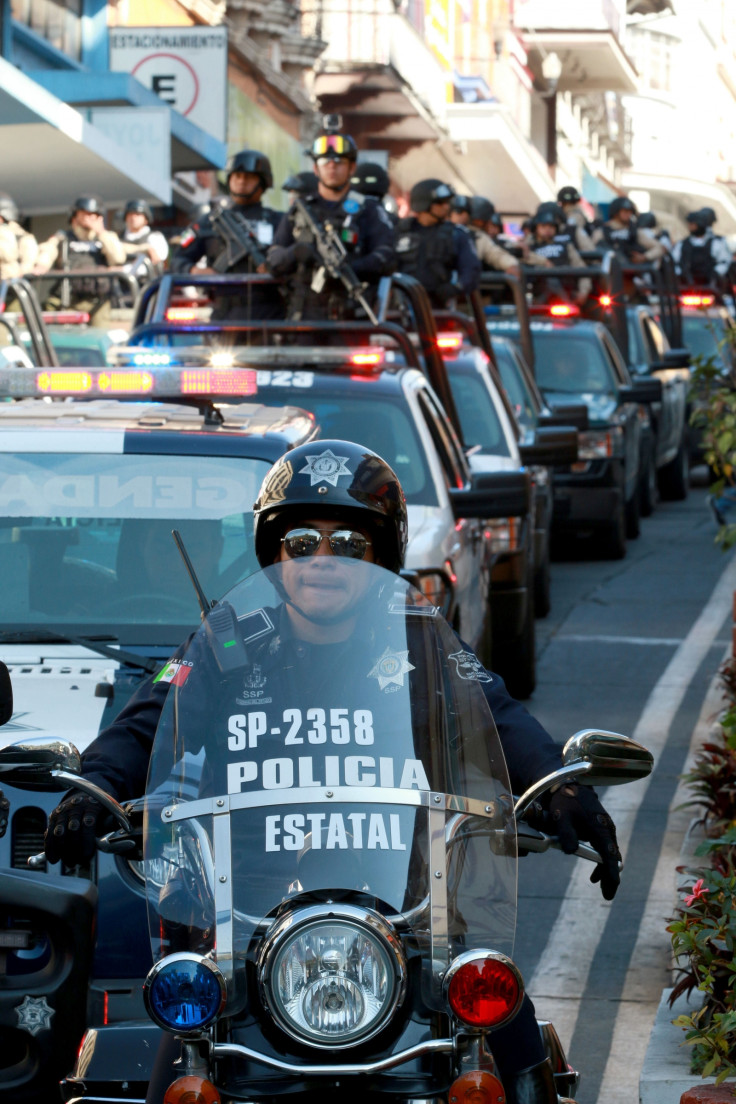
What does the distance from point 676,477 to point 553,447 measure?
34.0ft

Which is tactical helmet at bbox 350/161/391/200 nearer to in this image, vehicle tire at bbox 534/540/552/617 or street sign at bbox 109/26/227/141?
vehicle tire at bbox 534/540/552/617

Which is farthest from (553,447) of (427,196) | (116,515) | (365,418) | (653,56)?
(653,56)

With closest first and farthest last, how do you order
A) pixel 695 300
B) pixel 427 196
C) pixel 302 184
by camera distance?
pixel 427 196 → pixel 302 184 → pixel 695 300

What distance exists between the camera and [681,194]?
7381 centimetres

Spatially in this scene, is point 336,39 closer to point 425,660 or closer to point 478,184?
point 478,184

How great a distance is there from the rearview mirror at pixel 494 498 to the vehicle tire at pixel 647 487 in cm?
1014

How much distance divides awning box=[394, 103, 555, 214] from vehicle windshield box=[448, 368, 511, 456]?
31.8 metres

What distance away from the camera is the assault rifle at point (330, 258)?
10.3 metres

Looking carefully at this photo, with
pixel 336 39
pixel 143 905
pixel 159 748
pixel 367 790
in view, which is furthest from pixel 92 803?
pixel 336 39

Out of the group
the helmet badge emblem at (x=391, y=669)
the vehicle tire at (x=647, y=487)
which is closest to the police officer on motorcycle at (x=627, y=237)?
the vehicle tire at (x=647, y=487)

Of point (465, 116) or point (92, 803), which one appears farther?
point (465, 116)

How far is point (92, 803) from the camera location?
10.2 feet

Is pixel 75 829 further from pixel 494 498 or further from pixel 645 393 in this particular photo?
pixel 645 393

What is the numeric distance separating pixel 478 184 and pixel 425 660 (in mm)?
43138
